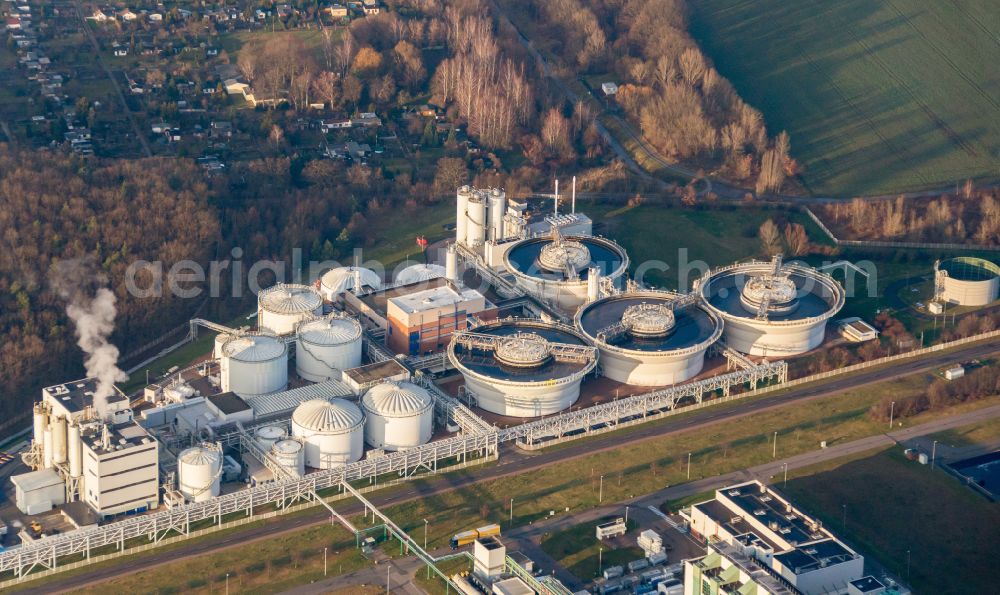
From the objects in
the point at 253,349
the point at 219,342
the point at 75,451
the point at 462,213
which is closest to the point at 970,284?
the point at 462,213

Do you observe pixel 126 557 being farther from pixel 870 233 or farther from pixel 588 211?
pixel 870 233

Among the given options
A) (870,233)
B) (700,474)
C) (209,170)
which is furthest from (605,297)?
(209,170)

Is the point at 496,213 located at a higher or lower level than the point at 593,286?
higher

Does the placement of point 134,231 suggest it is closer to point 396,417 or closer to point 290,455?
→ point 396,417

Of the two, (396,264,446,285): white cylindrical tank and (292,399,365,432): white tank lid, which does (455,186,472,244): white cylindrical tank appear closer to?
(396,264,446,285): white cylindrical tank

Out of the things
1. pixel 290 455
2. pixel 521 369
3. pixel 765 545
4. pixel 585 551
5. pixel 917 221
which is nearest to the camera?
pixel 765 545

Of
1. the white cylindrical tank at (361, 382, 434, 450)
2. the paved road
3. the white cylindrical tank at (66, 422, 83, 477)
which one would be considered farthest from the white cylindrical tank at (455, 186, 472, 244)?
the white cylindrical tank at (66, 422, 83, 477)
